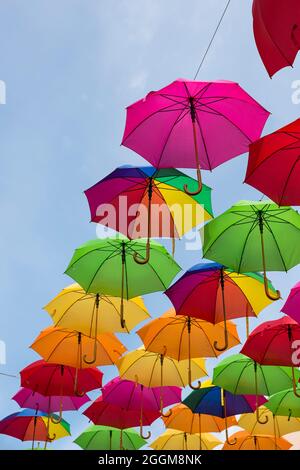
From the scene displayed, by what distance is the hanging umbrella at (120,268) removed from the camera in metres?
7.44

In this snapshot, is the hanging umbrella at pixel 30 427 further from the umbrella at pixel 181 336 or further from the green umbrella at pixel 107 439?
the umbrella at pixel 181 336


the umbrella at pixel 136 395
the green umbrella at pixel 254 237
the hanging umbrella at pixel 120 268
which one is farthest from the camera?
the umbrella at pixel 136 395

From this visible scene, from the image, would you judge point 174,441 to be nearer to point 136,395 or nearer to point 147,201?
point 136,395

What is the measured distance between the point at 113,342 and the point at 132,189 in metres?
3.38

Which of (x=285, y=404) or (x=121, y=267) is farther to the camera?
(x=285, y=404)

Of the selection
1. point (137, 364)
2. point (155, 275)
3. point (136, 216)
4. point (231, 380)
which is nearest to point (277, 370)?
point (231, 380)

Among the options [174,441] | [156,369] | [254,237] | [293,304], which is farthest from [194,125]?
[174,441]

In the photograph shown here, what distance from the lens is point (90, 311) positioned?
27.2 ft

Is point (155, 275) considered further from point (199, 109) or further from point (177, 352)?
point (199, 109)

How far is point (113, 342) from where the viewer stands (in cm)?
909

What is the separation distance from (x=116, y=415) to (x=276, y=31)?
342 inches

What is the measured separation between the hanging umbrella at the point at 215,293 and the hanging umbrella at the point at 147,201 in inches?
34.2

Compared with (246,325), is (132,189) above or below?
above

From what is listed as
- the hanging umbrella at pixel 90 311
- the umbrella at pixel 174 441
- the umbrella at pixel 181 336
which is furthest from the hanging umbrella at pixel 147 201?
the umbrella at pixel 174 441
